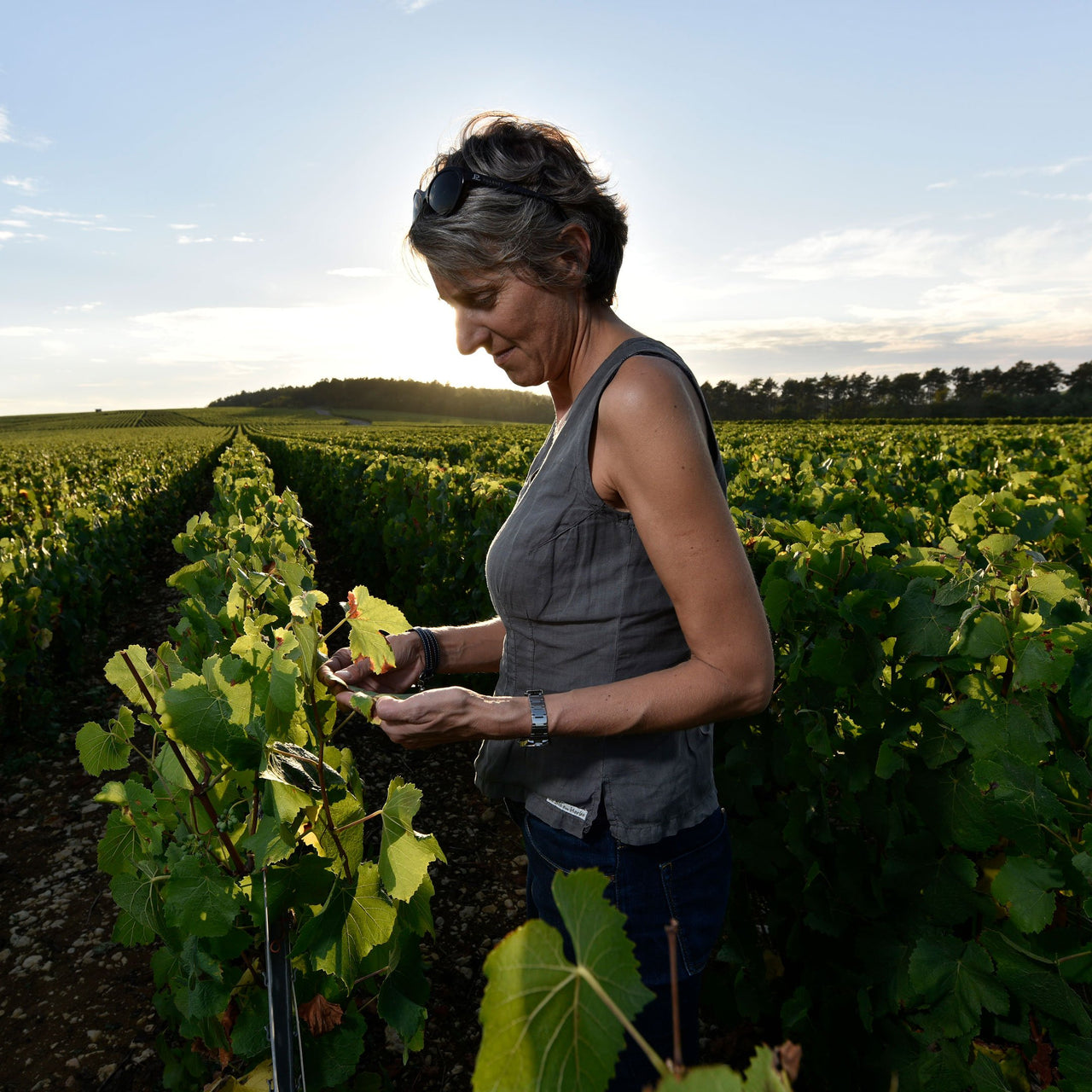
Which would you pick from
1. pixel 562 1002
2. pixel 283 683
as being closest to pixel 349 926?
pixel 283 683

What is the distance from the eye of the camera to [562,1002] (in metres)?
0.50

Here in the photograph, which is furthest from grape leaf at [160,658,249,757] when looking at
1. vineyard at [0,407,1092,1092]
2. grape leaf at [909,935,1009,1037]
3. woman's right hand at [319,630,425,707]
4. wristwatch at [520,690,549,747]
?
grape leaf at [909,935,1009,1037]

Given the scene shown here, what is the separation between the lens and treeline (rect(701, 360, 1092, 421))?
6781 centimetres

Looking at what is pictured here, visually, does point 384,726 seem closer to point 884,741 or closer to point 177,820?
point 177,820

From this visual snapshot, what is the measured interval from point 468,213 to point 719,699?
1.11 metres

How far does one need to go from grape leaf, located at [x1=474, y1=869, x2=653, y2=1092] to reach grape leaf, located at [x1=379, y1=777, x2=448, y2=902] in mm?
840

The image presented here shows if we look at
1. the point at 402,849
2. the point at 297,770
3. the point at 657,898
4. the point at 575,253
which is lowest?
the point at 657,898

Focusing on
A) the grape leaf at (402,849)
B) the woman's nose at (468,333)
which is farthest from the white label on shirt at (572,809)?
the woman's nose at (468,333)

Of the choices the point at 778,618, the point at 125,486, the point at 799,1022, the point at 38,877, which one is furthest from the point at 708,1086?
the point at 125,486

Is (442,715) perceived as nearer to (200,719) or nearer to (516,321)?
(200,719)

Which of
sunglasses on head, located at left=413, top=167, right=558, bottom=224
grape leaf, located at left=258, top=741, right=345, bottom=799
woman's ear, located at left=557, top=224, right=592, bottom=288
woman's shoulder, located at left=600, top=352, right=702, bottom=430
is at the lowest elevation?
grape leaf, located at left=258, top=741, right=345, bottom=799

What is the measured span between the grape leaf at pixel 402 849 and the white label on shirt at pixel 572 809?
0.34 m

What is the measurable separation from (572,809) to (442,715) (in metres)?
0.37

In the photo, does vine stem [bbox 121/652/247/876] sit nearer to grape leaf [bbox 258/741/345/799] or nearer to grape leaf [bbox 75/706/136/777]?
grape leaf [bbox 75/706/136/777]
